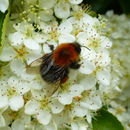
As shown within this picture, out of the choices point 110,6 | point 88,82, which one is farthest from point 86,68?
point 110,6

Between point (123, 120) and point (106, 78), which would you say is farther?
point (123, 120)

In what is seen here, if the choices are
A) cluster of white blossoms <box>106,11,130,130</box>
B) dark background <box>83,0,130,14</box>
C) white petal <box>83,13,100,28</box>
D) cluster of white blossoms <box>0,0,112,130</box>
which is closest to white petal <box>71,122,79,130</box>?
cluster of white blossoms <box>0,0,112,130</box>

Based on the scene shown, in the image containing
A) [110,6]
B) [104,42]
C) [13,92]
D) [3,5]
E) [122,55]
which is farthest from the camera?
[110,6]

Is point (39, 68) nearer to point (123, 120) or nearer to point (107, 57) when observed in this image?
point (107, 57)

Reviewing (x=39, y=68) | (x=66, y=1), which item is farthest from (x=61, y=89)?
(x=66, y=1)

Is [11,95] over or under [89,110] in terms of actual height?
over

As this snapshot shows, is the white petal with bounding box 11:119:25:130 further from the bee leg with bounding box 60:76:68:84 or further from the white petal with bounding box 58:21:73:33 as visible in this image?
the white petal with bounding box 58:21:73:33

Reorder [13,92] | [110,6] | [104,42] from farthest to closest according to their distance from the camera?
[110,6], [104,42], [13,92]

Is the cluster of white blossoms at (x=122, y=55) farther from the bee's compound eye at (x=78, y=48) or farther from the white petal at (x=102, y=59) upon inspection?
the bee's compound eye at (x=78, y=48)

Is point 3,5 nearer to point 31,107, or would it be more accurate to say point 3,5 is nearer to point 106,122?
point 31,107
